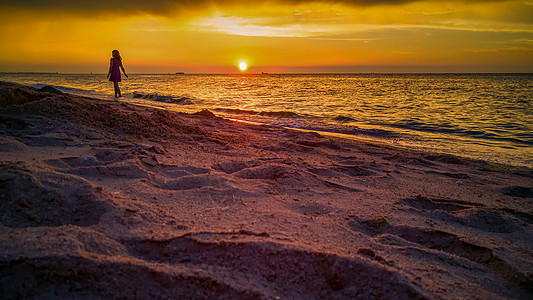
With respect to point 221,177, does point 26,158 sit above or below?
above

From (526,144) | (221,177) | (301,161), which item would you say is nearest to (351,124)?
(526,144)

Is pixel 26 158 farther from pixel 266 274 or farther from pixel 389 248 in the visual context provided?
pixel 389 248

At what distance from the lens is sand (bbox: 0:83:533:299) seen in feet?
5.00

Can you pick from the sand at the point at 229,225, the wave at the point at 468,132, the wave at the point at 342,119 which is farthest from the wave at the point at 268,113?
the sand at the point at 229,225

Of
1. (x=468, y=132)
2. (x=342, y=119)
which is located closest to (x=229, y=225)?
(x=468, y=132)

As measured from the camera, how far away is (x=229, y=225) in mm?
2135

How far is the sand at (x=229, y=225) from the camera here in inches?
60.1

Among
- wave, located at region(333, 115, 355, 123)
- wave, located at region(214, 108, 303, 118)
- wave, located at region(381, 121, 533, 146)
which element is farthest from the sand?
wave, located at region(214, 108, 303, 118)

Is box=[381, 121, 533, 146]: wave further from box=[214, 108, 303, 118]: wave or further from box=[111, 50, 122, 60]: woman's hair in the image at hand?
box=[111, 50, 122, 60]: woman's hair

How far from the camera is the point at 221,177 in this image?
10.4 feet

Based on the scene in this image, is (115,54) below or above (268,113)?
above

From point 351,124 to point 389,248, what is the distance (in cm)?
813

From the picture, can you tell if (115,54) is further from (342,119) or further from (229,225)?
(229,225)

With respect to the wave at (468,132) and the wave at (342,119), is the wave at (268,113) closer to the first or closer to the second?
the wave at (342,119)
